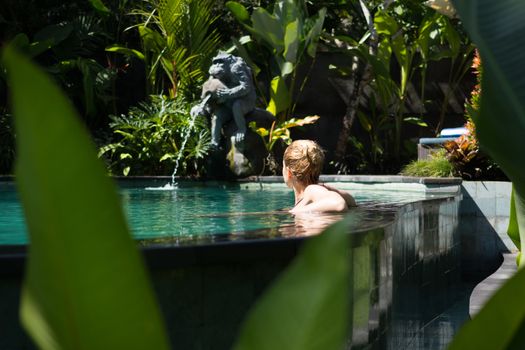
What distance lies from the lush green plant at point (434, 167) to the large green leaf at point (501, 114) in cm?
862

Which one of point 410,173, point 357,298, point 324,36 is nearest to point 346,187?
point 410,173

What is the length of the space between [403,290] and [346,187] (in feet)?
16.0

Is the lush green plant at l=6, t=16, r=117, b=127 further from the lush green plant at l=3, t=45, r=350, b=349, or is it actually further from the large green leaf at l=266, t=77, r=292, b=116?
the lush green plant at l=3, t=45, r=350, b=349

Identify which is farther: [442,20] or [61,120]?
[442,20]

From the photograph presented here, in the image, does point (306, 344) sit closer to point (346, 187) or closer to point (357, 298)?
point (357, 298)

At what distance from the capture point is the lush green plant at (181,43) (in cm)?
1419

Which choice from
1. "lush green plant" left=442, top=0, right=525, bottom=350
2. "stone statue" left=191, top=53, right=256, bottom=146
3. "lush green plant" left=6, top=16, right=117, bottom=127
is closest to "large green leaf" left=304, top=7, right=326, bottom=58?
"stone statue" left=191, top=53, right=256, bottom=146

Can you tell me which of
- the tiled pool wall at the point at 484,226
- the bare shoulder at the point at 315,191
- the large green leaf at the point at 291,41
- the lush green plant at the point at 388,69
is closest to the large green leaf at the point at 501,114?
the bare shoulder at the point at 315,191

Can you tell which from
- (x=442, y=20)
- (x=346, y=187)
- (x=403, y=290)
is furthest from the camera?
(x=442, y=20)

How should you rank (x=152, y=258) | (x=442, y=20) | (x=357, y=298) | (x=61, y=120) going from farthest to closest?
(x=442, y=20)
(x=357, y=298)
(x=152, y=258)
(x=61, y=120)

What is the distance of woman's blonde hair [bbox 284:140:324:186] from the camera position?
206 inches

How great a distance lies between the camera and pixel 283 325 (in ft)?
2.38

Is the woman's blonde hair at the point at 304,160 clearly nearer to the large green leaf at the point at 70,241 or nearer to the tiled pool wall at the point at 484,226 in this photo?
the tiled pool wall at the point at 484,226

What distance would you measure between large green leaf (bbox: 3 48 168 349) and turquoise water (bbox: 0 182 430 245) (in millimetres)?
2226
